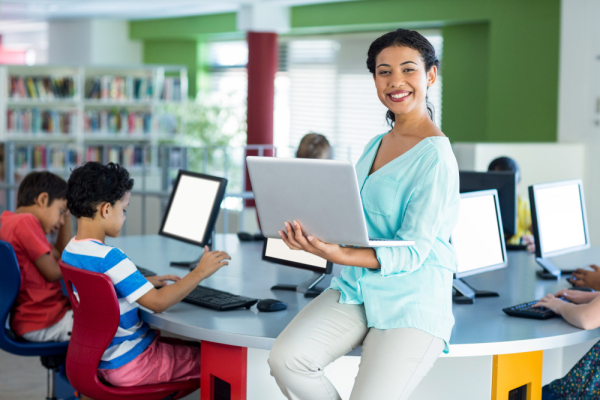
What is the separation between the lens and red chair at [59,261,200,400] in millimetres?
1831

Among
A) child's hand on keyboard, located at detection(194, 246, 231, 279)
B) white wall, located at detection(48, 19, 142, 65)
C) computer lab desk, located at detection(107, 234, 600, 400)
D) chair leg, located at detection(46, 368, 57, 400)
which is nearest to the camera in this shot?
computer lab desk, located at detection(107, 234, 600, 400)

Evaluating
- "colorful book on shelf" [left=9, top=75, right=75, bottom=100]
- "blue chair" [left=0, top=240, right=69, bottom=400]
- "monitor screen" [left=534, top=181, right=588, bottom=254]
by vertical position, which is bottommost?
"blue chair" [left=0, top=240, right=69, bottom=400]

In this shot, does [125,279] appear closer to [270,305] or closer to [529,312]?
[270,305]

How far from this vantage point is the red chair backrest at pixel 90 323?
1826 millimetres

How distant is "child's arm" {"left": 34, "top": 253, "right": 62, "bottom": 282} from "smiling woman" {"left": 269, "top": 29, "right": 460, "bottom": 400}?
1.17 m

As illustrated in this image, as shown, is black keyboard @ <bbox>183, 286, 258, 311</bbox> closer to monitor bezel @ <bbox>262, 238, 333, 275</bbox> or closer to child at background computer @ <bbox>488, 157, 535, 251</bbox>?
monitor bezel @ <bbox>262, 238, 333, 275</bbox>

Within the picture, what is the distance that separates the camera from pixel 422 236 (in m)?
1.49

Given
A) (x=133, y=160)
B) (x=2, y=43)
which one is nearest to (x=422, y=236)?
(x=133, y=160)

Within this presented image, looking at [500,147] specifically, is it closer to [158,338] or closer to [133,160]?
[158,338]

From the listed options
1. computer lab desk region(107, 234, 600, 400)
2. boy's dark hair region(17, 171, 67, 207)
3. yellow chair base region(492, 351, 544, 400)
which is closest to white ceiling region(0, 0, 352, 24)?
boy's dark hair region(17, 171, 67, 207)

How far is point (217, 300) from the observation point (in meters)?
1.96

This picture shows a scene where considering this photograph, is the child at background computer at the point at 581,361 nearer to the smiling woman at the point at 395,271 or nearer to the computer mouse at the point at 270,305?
the smiling woman at the point at 395,271

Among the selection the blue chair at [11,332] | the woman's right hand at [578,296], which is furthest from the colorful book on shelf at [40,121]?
the woman's right hand at [578,296]

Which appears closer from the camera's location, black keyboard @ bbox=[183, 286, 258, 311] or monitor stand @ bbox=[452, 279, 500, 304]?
black keyboard @ bbox=[183, 286, 258, 311]
